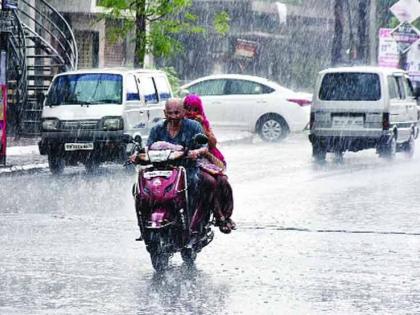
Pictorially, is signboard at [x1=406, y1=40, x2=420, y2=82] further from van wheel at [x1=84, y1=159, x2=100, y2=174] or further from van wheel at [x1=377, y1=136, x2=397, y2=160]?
van wheel at [x1=84, y1=159, x2=100, y2=174]

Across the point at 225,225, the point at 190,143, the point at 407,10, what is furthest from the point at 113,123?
the point at 407,10

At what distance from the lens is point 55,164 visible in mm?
21391

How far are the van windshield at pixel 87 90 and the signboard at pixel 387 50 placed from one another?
1842 centimetres

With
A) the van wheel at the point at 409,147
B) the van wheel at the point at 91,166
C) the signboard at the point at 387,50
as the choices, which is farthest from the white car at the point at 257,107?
the van wheel at the point at 91,166

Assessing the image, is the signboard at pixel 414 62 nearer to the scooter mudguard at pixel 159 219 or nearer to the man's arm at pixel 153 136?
the man's arm at pixel 153 136

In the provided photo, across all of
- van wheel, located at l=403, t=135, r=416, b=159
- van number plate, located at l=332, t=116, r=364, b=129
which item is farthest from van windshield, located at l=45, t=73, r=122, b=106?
van wheel, located at l=403, t=135, r=416, b=159

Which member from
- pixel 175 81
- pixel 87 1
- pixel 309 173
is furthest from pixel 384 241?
pixel 87 1

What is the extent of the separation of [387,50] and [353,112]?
1553 cm

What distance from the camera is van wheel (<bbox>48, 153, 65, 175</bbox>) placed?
21328 millimetres

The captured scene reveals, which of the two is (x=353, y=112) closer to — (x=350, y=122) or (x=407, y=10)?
(x=350, y=122)

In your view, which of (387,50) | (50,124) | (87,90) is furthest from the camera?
(387,50)

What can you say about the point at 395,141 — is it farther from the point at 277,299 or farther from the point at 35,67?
the point at 277,299

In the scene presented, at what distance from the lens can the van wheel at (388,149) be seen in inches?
951

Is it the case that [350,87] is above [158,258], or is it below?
above
